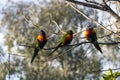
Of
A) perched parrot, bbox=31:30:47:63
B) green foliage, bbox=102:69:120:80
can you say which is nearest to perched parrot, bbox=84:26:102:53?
perched parrot, bbox=31:30:47:63

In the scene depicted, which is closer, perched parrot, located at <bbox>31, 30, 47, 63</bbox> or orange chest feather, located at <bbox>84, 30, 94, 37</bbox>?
perched parrot, located at <bbox>31, 30, 47, 63</bbox>

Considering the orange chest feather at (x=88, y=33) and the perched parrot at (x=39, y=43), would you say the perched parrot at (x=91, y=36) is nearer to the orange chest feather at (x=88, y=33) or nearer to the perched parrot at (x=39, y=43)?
the orange chest feather at (x=88, y=33)

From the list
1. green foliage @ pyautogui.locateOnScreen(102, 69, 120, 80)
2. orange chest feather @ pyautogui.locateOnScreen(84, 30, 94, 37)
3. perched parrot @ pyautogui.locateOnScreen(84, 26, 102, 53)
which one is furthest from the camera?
orange chest feather @ pyautogui.locateOnScreen(84, 30, 94, 37)

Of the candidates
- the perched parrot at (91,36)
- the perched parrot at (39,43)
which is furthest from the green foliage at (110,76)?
the perched parrot at (39,43)

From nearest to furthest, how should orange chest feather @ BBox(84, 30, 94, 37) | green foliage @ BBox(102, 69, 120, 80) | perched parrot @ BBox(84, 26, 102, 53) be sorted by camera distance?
green foliage @ BBox(102, 69, 120, 80) → perched parrot @ BBox(84, 26, 102, 53) → orange chest feather @ BBox(84, 30, 94, 37)

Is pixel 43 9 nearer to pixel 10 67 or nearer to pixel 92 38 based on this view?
pixel 10 67

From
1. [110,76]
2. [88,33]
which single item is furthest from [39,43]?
[110,76]

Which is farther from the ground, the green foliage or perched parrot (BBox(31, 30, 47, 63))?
the green foliage

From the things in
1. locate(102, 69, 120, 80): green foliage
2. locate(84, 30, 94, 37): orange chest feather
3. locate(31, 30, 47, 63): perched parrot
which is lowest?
locate(31, 30, 47, 63): perched parrot

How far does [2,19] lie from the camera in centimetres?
2284

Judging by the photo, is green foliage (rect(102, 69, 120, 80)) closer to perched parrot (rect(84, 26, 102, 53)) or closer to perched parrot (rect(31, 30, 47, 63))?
perched parrot (rect(84, 26, 102, 53))

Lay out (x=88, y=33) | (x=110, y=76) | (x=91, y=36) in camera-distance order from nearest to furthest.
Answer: (x=110, y=76)
(x=91, y=36)
(x=88, y=33)

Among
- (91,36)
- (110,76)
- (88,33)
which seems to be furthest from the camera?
(88,33)

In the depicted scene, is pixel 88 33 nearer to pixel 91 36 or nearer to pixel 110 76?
pixel 91 36
